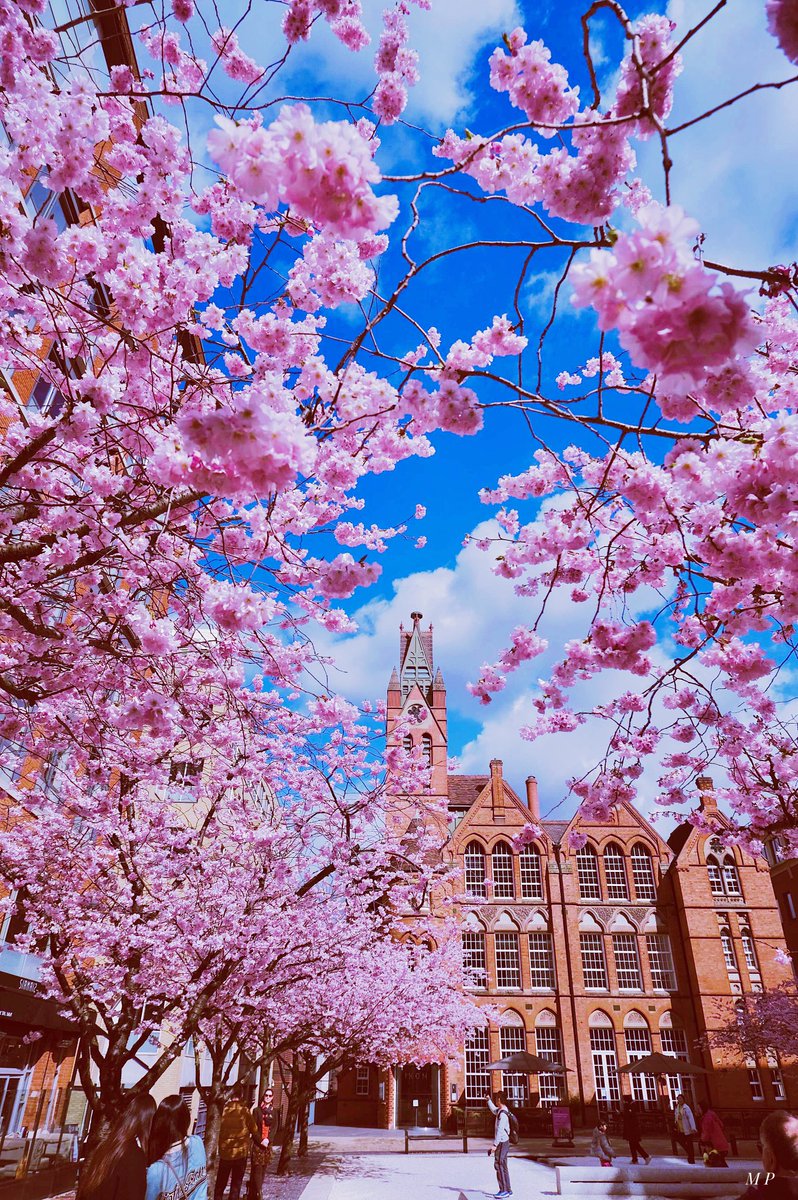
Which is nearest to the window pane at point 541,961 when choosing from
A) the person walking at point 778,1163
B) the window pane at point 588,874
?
the window pane at point 588,874

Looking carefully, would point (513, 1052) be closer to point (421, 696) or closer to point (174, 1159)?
point (421, 696)

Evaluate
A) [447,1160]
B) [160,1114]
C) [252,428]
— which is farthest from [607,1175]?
[252,428]

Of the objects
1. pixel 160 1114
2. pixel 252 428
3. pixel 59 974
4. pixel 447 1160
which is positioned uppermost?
pixel 252 428

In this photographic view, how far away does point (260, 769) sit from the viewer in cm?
1012

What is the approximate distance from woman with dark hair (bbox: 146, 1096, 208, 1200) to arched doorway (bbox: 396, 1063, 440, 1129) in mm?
31054

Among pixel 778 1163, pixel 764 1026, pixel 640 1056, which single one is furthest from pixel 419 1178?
pixel 640 1056

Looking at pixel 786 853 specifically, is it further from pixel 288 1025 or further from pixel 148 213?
pixel 288 1025

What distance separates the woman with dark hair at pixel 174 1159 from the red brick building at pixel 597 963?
2746 centimetres

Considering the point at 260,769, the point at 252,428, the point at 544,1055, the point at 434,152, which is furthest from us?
the point at 544,1055

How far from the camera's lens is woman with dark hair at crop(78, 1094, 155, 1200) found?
3.36 metres

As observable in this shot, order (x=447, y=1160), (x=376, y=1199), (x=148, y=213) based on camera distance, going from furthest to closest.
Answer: (x=447, y=1160) → (x=376, y=1199) → (x=148, y=213)

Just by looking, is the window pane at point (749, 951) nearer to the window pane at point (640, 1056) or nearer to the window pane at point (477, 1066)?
the window pane at point (640, 1056)

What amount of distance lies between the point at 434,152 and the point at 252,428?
9.43 feet

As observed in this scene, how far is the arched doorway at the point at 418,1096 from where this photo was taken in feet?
101
